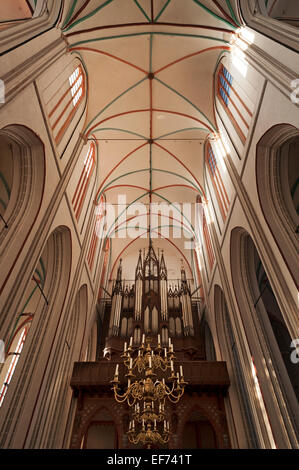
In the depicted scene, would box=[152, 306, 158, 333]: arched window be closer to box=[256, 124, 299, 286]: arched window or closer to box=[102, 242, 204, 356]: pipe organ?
box=[102, 242, 204, 356]: pipe organ

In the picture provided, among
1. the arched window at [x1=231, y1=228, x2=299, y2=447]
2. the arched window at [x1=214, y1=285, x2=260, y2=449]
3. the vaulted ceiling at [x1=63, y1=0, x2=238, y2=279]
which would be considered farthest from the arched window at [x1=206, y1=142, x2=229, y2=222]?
the arched window at [x1=214, y1=285, x2=260, y2=449]

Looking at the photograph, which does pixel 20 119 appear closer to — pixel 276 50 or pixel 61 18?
pixel 61 18

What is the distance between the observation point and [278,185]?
6.57 meters

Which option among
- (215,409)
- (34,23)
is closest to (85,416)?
(215,409)

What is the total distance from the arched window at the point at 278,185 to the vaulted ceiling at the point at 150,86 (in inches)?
141

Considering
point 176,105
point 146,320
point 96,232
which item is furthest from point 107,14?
point 146,320

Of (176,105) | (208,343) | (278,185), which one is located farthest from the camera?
(208,343)

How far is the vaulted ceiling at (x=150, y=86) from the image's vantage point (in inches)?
324

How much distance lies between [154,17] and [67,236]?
25.2 feet

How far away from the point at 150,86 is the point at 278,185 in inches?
282

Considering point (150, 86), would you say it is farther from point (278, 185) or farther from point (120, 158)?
point (278, 185)

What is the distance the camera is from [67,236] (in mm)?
9148

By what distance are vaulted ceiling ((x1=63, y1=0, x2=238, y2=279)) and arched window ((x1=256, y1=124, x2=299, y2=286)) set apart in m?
3.58

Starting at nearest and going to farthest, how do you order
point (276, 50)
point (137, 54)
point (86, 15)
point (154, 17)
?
point (276, 50)
point (86, 15)
point (154, 17)
point (137, 54)
